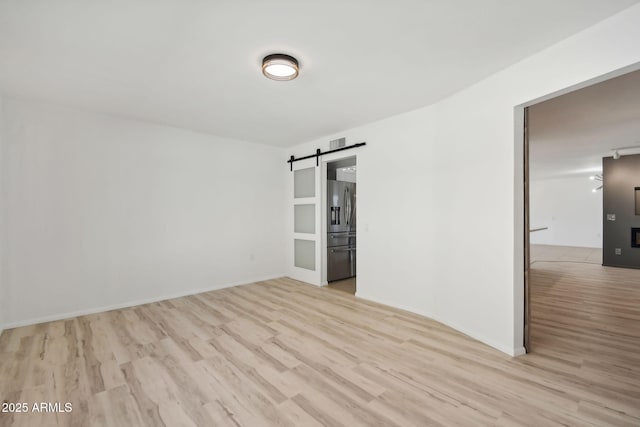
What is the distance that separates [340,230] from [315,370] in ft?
10.8

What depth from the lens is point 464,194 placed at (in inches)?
122

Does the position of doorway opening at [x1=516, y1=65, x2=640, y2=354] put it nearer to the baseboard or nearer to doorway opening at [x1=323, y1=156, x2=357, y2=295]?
the baseboard

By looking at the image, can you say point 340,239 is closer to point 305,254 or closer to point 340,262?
point 340,262

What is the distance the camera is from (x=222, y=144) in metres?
4.95

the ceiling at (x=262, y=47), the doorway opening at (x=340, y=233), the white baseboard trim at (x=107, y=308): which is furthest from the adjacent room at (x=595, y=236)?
the white baseboard trim at (x=107, y=308)

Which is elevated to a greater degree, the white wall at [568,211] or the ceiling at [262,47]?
the ceiling at [262,47]

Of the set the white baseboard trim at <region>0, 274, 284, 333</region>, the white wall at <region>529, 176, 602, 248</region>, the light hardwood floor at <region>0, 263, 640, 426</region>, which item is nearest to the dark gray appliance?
the light hardwood floor at <region>0, 263, 640, 426</region>

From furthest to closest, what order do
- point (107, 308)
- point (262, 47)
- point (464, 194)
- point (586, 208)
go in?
point (586, 208), point (107, 308), point (464, 194), point (262, 47)

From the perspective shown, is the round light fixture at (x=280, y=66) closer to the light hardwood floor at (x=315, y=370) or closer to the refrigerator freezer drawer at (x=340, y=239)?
the light hardwood floor at (x=315, y=370)

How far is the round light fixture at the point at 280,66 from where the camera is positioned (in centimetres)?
236

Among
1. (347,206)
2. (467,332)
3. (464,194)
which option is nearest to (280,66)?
(464,194)

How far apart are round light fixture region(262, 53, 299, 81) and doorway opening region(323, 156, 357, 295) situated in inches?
104

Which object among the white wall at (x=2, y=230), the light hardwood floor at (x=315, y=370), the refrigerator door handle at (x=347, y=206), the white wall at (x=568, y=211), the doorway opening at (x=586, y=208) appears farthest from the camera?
the white wall at (x=568, y=211)

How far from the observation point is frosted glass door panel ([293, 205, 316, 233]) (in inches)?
209
